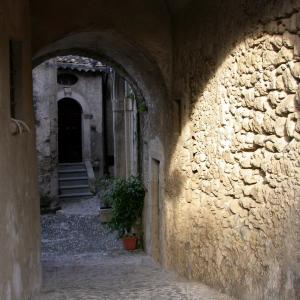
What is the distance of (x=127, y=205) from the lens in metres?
9.89

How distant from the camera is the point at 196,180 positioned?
6.20m

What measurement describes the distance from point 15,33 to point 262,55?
7.89ft

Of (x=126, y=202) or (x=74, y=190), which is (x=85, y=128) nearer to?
(x=74, y=190)

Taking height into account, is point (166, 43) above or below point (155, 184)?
above

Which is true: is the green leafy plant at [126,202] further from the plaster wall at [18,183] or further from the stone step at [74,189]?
the stone step at [74,189]

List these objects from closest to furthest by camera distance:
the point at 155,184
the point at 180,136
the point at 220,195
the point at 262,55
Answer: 1. the point at 262,55
2. the point at 220,195
3. the point at 180,136
4. the point at 155,184

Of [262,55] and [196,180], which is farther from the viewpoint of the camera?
[196,180]

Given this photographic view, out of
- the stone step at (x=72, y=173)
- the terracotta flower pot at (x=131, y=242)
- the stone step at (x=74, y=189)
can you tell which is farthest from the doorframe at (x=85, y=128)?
the terracotta flower pot at (x=131, y=242)

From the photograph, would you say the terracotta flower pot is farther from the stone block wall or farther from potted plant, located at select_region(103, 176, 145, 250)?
the stone block wall

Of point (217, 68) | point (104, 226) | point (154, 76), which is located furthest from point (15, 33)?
point (104, 226)

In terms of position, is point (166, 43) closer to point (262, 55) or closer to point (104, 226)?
point (262, 55)

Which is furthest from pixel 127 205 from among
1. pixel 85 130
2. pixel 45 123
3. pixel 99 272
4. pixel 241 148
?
pixel 85 130

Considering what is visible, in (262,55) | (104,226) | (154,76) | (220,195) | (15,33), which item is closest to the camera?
(262,55)

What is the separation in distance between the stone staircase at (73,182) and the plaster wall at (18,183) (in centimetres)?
1130
